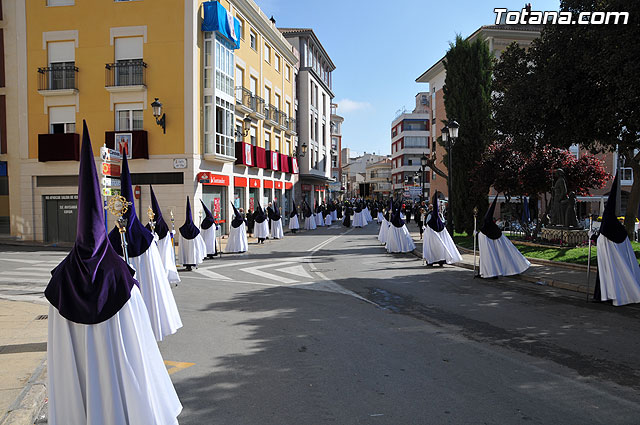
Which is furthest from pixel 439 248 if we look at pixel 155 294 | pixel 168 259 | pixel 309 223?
pixel 309 223

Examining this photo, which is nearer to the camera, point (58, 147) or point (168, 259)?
point (168, 259)

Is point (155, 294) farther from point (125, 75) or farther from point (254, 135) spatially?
point (254, 135)

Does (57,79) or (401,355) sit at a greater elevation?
(57,79)

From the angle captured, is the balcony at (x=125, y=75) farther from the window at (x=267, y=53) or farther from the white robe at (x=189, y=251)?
the white robe at (x=189, y=251)

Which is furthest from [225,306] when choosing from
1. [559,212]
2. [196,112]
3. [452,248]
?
[196,112]

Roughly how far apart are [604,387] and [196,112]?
2168cm

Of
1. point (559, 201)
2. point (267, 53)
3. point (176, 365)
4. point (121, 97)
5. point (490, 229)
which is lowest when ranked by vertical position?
point (176, 365)

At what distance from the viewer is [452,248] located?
45.1ft

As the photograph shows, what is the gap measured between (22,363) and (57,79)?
882 inches

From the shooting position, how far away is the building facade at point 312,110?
144 feet

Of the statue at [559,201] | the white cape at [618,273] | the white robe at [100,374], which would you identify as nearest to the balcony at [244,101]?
the statue at [559,201]

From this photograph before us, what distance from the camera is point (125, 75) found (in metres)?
23.4

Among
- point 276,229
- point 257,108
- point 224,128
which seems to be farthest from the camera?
point 257,108

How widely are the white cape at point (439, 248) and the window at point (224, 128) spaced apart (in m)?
14.4
